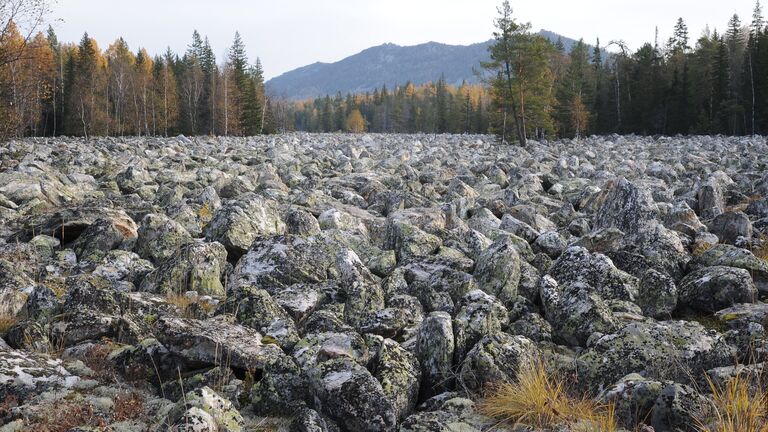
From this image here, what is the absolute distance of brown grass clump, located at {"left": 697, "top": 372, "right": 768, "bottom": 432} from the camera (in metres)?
3.00

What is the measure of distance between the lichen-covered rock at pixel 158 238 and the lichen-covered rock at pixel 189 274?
36.4 inches

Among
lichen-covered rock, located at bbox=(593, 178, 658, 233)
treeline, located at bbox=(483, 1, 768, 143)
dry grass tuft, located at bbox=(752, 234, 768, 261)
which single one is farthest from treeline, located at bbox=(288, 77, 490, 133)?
dry grass tuft, located at bbox=(752, 234, 768, 261)

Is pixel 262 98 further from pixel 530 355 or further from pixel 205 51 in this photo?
pixel 530 355

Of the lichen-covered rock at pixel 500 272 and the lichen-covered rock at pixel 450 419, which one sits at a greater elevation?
the lichen-covered rock at pixel 500 272

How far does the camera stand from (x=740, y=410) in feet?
10.3

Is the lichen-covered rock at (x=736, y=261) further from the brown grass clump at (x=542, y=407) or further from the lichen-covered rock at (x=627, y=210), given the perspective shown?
the brown grass clump at (x=542, y=407)

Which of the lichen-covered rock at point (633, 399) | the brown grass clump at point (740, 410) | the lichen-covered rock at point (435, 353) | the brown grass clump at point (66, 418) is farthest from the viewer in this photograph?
the lichen-covered rock at point (435, 353)

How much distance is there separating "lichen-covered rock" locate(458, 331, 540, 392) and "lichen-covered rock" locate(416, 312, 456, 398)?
14 centimetres

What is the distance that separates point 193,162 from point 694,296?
18714 millimetres

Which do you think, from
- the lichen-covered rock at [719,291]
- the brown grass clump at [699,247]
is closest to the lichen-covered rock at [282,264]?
the lichen-covered rock at [719,291]

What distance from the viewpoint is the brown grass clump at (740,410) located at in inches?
118

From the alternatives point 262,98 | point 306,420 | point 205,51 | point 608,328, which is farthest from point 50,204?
point 205,51

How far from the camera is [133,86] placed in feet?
209

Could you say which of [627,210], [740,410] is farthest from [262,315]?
[627,210]
